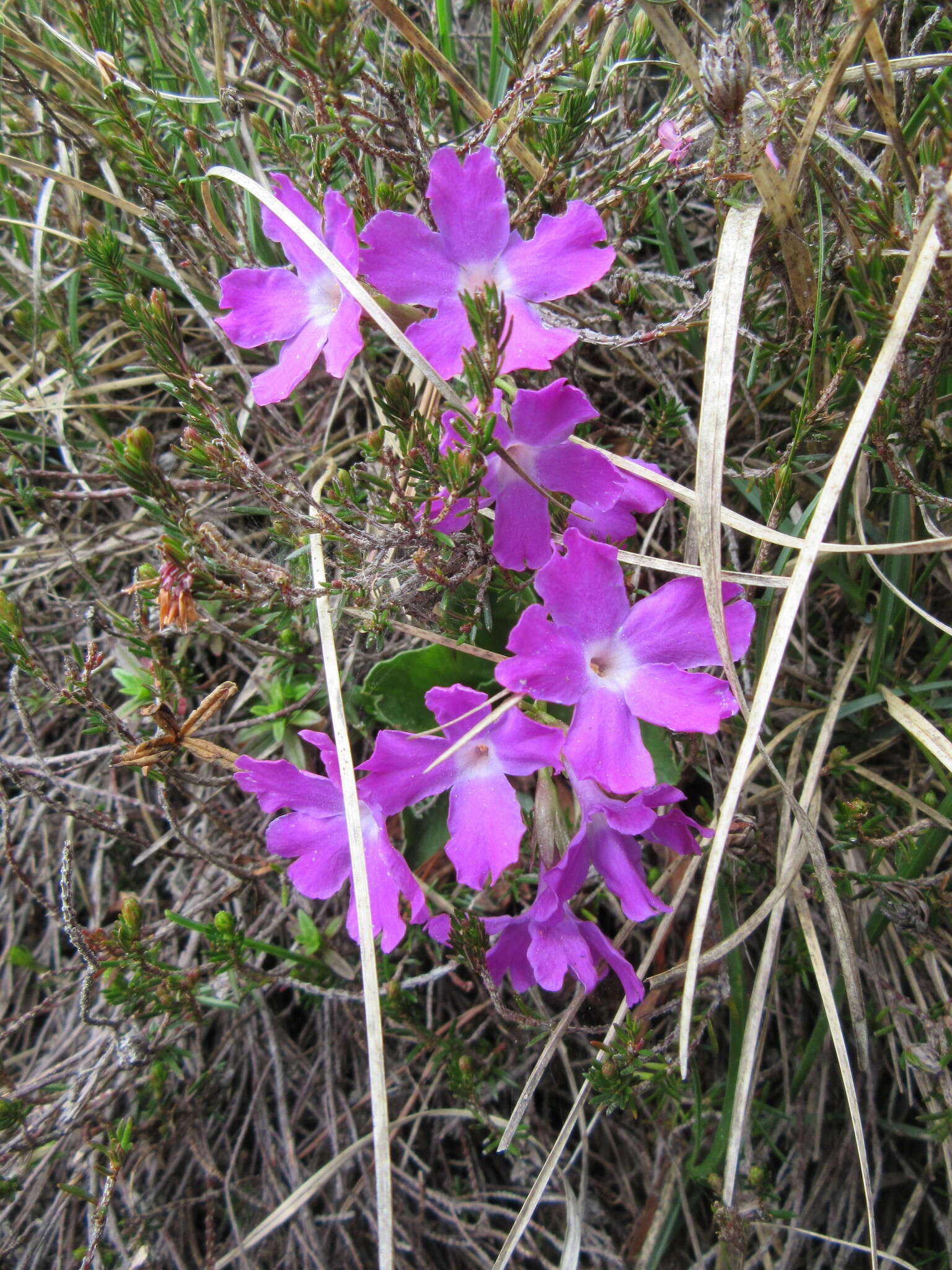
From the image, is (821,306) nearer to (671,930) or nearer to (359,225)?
(359,225)

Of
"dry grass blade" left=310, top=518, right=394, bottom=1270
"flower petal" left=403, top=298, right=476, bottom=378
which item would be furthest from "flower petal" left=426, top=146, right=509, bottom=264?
"dry grass blade" left=310, top=518, right=394, bottom=1270

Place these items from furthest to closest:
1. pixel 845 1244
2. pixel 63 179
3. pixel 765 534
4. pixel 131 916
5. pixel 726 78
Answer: pixel 63 179 → pixel 131 916 → pixel 845 1244 → pixel 765 534 → pixel 726 78

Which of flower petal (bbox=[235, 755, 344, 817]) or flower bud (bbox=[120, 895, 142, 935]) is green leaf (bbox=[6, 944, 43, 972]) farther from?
flower petal (bbox=[235, 755, 344, 817])

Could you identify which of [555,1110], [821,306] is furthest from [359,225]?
[555,1110]

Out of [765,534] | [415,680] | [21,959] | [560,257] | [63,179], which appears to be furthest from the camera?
[21,959]

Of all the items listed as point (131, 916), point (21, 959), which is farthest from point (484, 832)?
point (21, 959)

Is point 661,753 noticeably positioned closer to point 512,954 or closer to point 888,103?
point 512,954

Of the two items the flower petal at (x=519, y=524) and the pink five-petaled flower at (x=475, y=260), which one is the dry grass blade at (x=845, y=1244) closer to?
the flower petal at (x=519, y=524)
